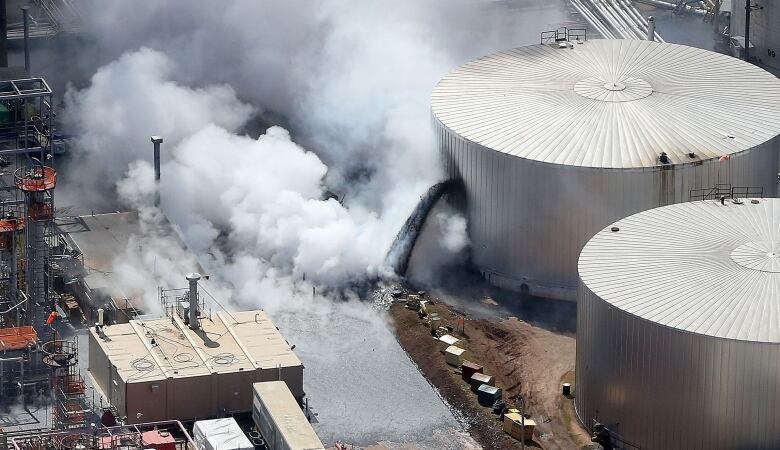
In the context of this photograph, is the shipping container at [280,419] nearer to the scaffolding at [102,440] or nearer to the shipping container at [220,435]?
the shipping container at [220,435]

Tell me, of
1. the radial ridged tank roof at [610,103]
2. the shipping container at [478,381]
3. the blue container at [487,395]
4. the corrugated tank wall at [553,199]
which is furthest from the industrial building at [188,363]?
the radial ridged tank roof at [610,103]

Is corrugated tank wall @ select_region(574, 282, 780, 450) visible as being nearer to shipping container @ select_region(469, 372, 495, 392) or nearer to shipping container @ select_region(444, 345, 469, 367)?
shipping container @ select_region(469, 372, 495, 392)

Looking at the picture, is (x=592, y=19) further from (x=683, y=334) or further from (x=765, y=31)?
(x=683, y=334)

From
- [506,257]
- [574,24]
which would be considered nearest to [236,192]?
[506,257]

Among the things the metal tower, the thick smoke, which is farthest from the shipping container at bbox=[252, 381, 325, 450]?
the metal tower

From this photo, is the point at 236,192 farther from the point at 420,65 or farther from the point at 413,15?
the point at 413,15

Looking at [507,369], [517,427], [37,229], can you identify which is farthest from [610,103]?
[37,229]

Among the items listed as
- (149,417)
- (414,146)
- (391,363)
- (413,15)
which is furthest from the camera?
(413,15)
